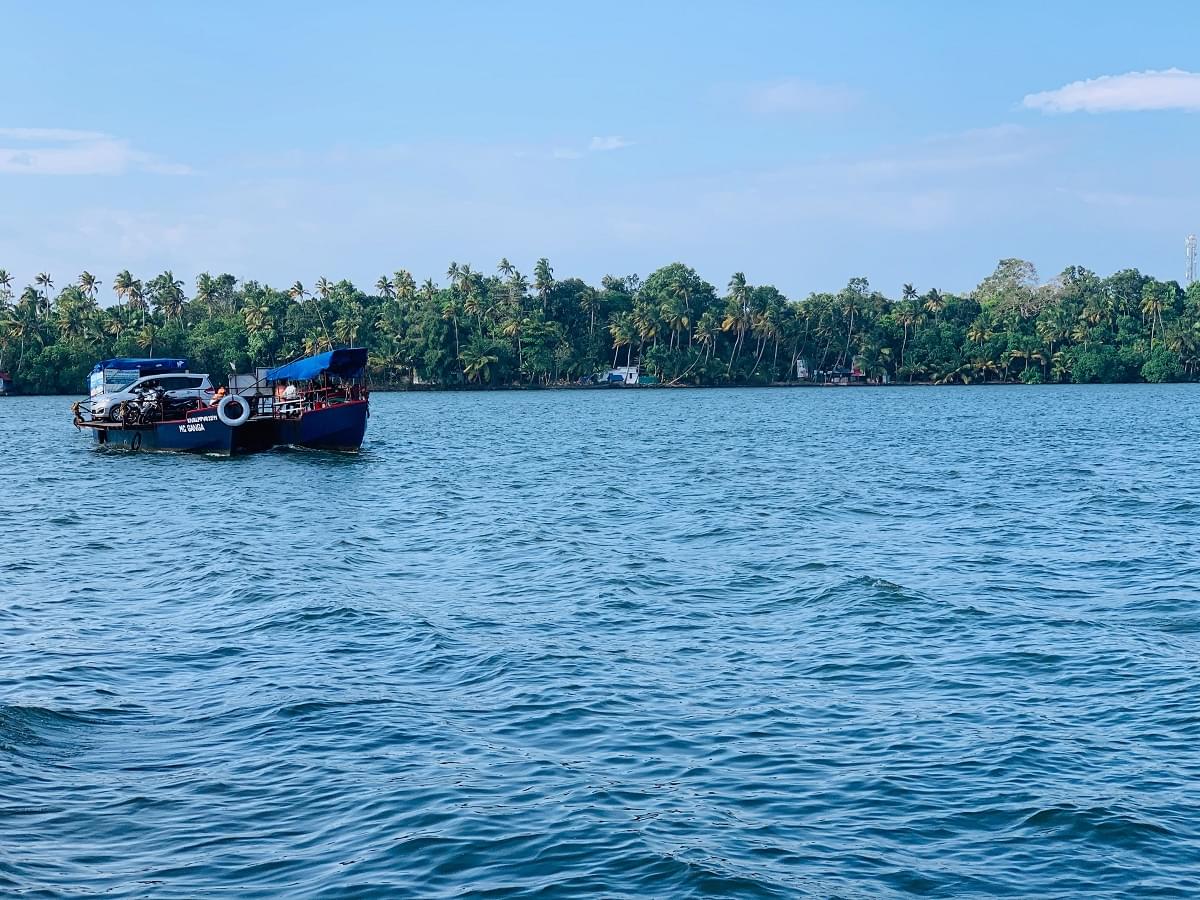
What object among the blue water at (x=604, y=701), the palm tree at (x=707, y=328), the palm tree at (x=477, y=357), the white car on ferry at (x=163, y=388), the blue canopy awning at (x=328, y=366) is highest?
the palm tree at (x=707, y=328)

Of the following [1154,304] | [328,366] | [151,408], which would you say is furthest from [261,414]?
[1154,304]

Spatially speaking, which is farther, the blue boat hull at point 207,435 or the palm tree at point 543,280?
the palm tree at point 543,280

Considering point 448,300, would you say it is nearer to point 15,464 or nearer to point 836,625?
point 15,464

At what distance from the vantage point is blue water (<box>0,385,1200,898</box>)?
36.8 feet

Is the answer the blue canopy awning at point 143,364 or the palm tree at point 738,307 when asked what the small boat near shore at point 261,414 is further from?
the palm tree at point 738,307

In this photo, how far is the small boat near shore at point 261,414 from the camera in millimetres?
54438

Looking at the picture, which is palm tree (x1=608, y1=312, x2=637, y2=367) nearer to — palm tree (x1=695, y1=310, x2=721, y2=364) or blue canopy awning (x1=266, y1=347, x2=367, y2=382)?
palm tree (x1=695, y1=310, x2=721, y2=364)

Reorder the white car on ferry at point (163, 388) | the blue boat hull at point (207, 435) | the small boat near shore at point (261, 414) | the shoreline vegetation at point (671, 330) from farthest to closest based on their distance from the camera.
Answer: the shoreline vegetation at point (671, 330)
the white car on ferry at point (163, 388)
the blue boat hull at point (207, 435)
the small boat near shore at point (261, 414)

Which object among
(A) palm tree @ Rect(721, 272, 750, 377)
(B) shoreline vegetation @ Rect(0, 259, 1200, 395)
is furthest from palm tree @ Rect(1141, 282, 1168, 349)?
(A) palm tree @ Rect(721, 272, 750, 377)

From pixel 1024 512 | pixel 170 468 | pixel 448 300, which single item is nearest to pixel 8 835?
pixel 1024 512

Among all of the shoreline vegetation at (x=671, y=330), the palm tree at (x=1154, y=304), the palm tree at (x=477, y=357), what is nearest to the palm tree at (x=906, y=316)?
the shoreline vegetation at (x=671, y=330)

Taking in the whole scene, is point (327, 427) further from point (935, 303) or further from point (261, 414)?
point (935, 303)

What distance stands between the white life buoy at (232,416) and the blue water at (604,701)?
55.1 feet

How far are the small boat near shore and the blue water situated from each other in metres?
17.2
